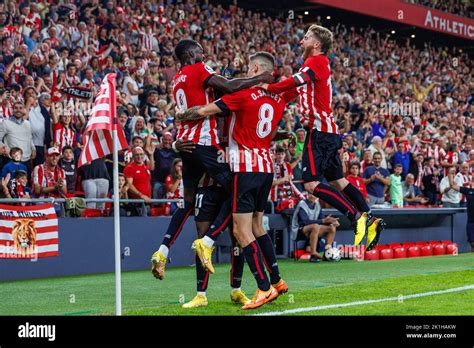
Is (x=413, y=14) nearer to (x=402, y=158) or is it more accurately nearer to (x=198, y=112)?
(x=402, y=158)

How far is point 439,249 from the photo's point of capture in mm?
19922

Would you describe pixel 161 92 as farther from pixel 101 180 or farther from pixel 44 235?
pixel 44 235

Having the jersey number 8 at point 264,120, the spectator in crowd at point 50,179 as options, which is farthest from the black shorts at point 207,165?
the spectator in crowd at point 50,179

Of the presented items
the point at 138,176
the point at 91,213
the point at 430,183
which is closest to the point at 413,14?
the point at 430,183

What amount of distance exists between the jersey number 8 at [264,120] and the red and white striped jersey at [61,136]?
7.79m

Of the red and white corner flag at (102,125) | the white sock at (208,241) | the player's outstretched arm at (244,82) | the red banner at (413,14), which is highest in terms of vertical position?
the red banner at (413,14)

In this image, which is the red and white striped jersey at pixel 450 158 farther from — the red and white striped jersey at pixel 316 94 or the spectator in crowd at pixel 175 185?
the red and white striped jersey at pixel 316 94

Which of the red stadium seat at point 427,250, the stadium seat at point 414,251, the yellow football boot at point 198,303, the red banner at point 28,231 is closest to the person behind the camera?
the yellow football boot at point 198,303

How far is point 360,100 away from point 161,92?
323 inches

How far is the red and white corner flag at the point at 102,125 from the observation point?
7.69 meters

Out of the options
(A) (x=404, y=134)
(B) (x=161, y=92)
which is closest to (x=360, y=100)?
(A) (x=404, y=134)

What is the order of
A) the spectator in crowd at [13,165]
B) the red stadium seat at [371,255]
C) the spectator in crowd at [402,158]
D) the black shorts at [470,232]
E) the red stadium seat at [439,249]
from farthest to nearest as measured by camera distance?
1. the black shorts at [470,232]
2. the spectator in crowd at [402,158]
3. the red stadium seat at [439,249]
4. the red stadium seat at [371,255]
5. the spectator in crowd at [13,165]

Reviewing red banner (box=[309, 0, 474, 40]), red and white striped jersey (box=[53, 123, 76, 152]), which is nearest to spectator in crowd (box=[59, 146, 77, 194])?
red and white striped jersey (box=[53, 123, 76, 152])

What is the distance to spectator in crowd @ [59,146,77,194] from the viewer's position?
14922mm
